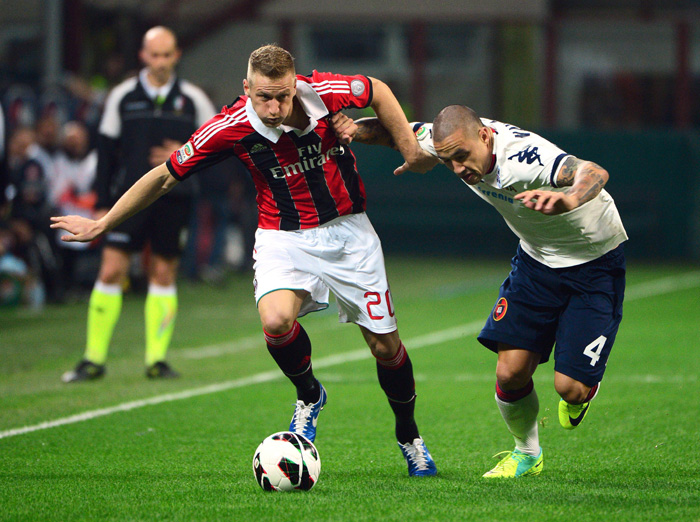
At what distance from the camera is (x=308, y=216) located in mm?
5215

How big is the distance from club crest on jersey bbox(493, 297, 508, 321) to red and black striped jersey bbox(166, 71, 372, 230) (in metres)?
0.83

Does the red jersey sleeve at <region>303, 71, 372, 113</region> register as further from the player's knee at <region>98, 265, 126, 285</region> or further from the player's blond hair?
the player's knee at <region>98, 265, 126, 285</region>

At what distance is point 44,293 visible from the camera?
41.7 ft

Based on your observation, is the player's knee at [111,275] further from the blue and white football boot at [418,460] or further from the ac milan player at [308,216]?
the blue and white football boot at [418,460]

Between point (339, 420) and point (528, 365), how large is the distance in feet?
5.63

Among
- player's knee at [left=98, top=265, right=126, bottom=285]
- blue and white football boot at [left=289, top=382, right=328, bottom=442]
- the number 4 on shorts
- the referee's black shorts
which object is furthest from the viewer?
player's knee at [left=98, top=265, right=126, bottom=285]

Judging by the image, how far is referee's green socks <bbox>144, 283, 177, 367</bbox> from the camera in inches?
308

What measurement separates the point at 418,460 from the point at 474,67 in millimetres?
17138

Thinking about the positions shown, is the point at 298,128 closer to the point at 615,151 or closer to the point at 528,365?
the point at 528,365

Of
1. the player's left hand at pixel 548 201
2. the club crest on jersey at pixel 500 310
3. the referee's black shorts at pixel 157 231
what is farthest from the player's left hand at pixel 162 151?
the player's left hand at pixel 548 201

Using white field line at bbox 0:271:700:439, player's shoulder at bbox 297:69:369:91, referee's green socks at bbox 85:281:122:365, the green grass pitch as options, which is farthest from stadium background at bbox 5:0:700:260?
player's shoulder at bbox 297:69:369:91

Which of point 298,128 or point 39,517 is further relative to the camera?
point 298,128

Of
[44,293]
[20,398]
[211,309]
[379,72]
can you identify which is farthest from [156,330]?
[379,72]

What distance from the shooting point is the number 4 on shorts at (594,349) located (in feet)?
16.0
